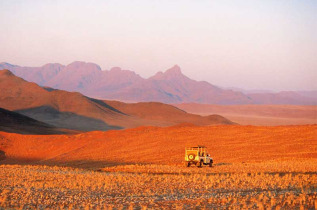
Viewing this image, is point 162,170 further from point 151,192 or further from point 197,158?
point 151,192

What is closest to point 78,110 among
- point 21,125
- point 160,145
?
point 21,125

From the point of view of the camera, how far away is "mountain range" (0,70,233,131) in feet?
398

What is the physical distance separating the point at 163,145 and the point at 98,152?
6.50 metres

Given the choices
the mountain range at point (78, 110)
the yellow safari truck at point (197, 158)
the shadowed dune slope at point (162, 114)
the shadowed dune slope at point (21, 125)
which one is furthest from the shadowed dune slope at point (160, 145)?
the shadowed dune slope at point (162, 114)

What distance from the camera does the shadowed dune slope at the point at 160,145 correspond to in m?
37.4

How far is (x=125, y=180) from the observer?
2069cm

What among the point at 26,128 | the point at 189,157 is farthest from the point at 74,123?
the point at 189,157

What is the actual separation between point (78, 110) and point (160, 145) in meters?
92.6

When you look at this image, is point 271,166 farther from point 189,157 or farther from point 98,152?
point 98,152

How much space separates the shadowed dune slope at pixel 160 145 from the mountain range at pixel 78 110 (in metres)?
59.5

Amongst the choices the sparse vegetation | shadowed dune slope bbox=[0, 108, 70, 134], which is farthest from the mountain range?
the sparse vegetation

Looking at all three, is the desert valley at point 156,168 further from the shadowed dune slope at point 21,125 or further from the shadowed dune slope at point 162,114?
the shadowed dune slope at point 162,114

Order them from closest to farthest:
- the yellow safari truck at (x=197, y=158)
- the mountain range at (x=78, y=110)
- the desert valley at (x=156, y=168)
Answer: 1. the desert valley at (x=156, y=168)
2. the yellow safari truck at (x=197, y=158)
3. the mountain range at (x=78, y=110)

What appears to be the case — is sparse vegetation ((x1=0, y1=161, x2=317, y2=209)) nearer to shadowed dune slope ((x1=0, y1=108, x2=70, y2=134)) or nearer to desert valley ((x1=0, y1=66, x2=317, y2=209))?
desert valley ((x1=0, y1=66, x2=317, y2=209))
